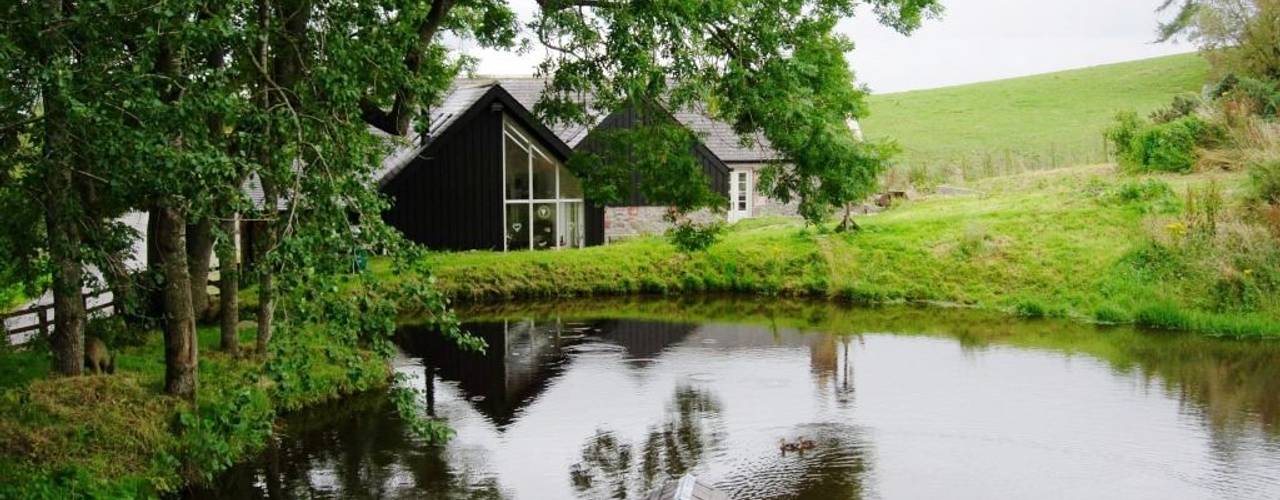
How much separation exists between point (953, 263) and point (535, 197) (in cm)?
1102

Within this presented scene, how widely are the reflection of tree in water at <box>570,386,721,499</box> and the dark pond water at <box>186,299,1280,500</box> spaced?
3 centimetres

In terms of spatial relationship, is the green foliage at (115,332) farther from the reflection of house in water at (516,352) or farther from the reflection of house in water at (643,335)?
the reflection of house in water at (643,335)

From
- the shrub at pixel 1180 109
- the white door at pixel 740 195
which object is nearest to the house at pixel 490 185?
the white door at pixel 740 195

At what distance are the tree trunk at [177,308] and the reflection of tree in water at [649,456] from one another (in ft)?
14.5

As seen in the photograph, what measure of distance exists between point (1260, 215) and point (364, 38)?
18846 mm

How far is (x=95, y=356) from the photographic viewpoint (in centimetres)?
1330

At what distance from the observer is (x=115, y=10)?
28.7 ft

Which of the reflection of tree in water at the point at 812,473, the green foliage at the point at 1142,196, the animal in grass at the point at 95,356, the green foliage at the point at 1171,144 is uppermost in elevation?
the green foliage at the point at 1171,144

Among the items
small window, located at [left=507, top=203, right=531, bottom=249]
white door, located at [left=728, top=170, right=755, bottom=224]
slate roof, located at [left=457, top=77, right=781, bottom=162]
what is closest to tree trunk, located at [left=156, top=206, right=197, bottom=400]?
small window, located at [left=507, top=203, right=531, bottom=249]

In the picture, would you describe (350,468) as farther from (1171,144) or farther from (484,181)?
(1171,144)

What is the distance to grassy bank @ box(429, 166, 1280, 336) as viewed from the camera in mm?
23219

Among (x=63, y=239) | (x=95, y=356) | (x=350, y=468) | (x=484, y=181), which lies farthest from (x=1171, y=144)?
(x=63, y=239)

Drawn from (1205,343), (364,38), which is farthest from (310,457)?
(1205,343)

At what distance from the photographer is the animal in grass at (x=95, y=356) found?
13.3 m
